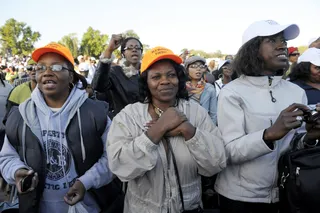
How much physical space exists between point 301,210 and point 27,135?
1.86 m

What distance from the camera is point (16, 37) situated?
45.1 m

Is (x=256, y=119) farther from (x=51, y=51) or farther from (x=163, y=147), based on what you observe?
(x=51, y=51)

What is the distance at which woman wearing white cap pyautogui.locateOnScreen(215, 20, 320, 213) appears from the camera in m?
1.89

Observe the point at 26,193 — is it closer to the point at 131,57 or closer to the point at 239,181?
the point at 239,181

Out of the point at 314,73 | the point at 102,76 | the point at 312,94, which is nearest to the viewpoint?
the point at 312,94

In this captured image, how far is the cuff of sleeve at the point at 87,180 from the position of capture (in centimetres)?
197

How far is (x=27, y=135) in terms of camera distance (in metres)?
2.00

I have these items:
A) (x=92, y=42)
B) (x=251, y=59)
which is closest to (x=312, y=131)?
(x=251, y=59)

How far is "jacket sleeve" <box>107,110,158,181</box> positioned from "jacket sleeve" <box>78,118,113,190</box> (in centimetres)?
32

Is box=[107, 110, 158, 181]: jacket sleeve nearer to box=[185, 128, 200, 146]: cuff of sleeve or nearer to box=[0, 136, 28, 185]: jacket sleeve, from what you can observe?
box=[185, 128, 200, 146]: cuff of sleeve

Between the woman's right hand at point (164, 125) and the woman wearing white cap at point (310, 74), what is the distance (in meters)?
1.79

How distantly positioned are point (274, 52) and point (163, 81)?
2.73 feet

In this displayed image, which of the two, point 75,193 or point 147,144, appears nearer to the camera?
point 147,144

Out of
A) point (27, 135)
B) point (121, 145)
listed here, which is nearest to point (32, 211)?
point (27, 135)
